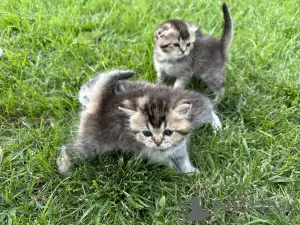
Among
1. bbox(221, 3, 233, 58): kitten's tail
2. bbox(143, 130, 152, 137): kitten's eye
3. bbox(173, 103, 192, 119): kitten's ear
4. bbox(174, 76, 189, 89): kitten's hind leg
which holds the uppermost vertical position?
bbox(221, 3, 233, 58): kitten's tail

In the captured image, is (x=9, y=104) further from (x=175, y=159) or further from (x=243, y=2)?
(x=243, y=2)

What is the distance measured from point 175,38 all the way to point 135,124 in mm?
1199

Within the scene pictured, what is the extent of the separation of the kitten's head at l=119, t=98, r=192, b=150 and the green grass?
27 centimetres

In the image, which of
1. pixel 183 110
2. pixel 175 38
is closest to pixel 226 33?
pixel 175 38

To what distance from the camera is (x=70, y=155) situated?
2406 millimetres

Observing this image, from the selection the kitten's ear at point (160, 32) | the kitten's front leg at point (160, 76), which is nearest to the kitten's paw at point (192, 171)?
the kitten's front leg at point (160, 76)

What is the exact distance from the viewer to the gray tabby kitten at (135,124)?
221cm

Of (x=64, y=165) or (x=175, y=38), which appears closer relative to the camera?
(x=64, y=165)

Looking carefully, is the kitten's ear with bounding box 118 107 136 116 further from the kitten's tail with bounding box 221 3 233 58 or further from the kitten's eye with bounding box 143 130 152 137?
the kitten's tail with bounding box 221 3 233 58

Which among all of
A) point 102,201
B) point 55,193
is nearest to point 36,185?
point 55,193

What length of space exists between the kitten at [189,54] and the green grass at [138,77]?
0.52 feet

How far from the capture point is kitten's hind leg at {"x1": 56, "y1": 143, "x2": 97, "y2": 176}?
239cm

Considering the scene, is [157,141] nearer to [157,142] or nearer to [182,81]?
[157,142]

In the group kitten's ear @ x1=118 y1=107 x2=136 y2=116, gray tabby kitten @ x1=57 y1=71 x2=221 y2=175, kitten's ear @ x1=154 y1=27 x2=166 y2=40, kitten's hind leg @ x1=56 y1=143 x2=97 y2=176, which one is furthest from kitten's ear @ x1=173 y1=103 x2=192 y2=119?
kitten's ear @ x1=154 y1=27 x2=166 y2=40
